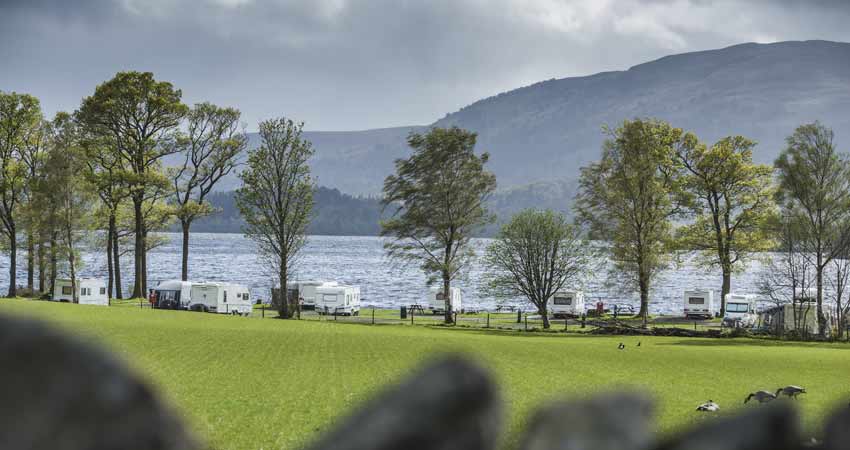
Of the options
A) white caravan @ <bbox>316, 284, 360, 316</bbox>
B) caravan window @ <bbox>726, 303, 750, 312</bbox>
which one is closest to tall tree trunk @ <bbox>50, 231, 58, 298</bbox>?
white caravan @ <bbox>316, 284, 360, 316</bbox>

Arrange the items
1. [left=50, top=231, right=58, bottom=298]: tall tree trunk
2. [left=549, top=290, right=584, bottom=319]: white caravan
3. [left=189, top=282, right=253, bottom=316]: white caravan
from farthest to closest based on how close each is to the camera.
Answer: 1. [left=549, top=290, right=584, bottom=319]: white caravan
2. [left=189, top=282, right=253, bottom=316]: white caravan
3. [left=50, top=231, right=58, bottom=298]: tall tree trunk

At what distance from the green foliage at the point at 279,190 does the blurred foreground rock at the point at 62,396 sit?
202 feet

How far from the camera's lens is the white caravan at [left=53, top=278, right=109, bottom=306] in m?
63.4

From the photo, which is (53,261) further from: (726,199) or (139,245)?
(726,199)

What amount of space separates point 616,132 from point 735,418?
198ft

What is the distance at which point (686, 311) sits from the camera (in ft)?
246

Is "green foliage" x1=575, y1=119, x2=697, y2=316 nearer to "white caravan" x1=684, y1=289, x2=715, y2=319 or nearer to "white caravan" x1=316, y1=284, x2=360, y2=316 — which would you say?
"white caravan" x1=684, y1=289, x2=715, y2=319

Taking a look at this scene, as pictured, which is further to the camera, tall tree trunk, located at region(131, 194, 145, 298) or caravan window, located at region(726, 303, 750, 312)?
tall tree trunk, located at region(131, 194, 145, 298)

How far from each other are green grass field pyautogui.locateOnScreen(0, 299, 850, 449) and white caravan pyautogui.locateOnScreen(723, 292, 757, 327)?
15.3 metres

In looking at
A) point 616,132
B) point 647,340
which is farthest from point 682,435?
point 616,132

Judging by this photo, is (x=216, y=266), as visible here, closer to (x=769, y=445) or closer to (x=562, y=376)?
(x=562, y=376)

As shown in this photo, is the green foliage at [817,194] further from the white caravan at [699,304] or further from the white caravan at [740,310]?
the white caravan at [699,304]

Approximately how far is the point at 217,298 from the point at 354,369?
4099 cm

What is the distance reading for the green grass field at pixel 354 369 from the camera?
16859 mm
